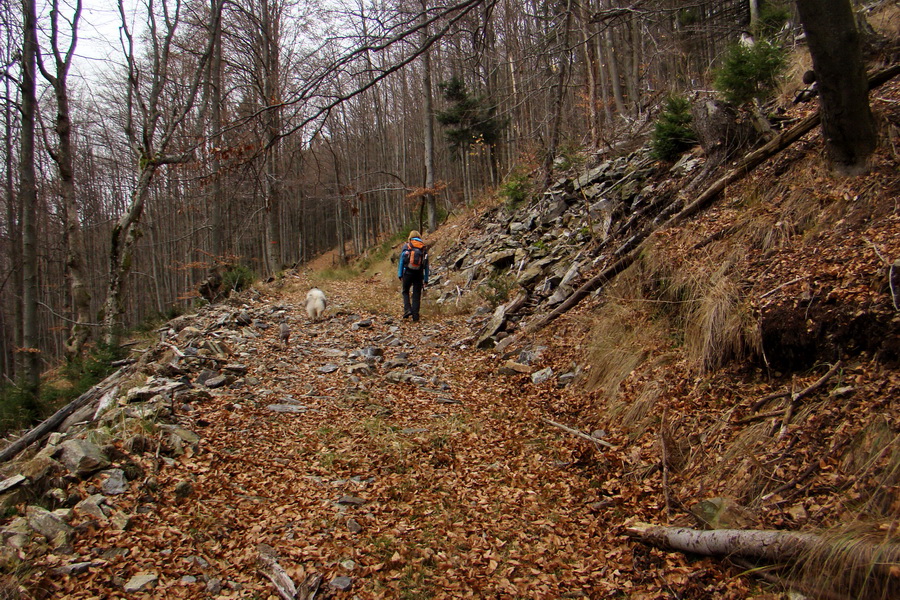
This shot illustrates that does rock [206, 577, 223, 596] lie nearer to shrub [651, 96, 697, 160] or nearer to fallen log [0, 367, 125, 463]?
fallen log [0, 367, 125, 463]

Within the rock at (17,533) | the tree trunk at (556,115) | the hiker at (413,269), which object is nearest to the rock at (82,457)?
the rock at (17,533)

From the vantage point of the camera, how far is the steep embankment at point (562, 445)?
115 inches

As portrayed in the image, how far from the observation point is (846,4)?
4.31 m

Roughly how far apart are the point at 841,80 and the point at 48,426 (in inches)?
363

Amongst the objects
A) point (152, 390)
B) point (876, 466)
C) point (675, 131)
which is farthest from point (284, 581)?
point (675, 131)

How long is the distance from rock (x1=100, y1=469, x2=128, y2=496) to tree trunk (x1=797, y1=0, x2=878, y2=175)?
690 cm

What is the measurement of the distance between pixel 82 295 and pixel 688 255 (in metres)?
12.4

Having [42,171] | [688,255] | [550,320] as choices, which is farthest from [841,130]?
[42,171]

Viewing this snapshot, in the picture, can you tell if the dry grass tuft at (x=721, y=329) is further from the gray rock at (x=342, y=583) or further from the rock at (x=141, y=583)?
the rock at (x=141, y=583)

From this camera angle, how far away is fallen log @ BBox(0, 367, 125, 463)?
17.9 feet

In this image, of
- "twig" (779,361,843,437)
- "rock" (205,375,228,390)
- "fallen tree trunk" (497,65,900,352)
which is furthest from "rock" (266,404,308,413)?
"twig" (779,361,843,437)

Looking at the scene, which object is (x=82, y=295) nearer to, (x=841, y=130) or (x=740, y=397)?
(x=740, y=397)

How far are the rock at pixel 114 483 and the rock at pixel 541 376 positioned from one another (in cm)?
452

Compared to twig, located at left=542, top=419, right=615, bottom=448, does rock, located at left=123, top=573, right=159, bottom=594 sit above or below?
below
